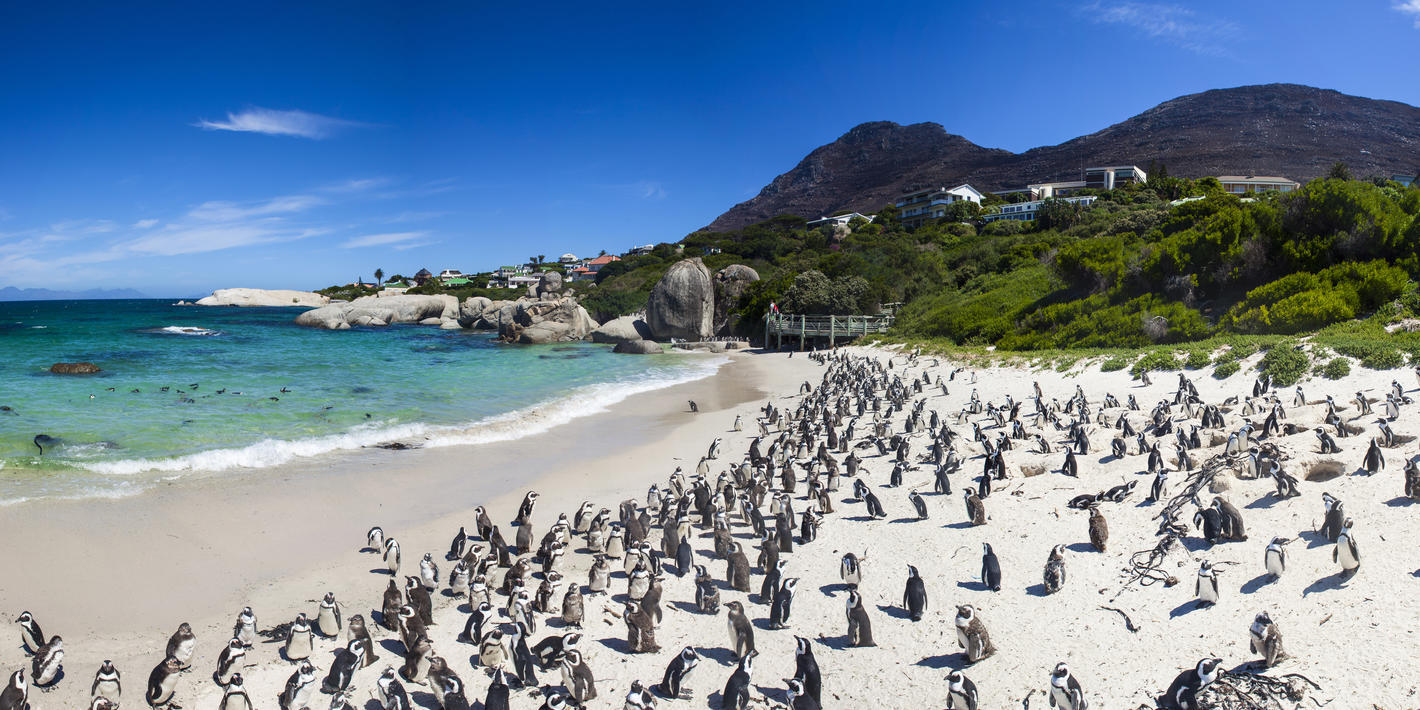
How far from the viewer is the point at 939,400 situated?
788 inches

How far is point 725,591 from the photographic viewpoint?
26.2ft

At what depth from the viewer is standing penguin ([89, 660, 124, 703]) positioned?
5.81 m

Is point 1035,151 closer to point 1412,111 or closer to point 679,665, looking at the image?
point 1412,111

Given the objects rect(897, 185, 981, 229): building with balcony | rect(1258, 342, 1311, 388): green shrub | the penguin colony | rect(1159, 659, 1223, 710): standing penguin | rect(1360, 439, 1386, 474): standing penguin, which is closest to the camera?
rect(1159, 659, 1223, 710): standing penguin

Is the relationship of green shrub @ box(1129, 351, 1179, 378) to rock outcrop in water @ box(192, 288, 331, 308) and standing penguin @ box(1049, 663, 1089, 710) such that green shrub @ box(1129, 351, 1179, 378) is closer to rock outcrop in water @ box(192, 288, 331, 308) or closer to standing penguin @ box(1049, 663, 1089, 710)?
standing penguin @ box(1049, 663, 1089, 710)

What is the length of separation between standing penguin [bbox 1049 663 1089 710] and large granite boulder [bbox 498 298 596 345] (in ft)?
150

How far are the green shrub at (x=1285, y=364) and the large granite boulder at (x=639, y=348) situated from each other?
29.2 metres

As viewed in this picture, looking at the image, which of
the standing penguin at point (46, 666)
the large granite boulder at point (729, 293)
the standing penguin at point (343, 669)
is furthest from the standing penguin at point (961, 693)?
the large granite boulder at point (729, 293)

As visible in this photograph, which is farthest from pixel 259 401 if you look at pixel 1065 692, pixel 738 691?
pixel 1065 692

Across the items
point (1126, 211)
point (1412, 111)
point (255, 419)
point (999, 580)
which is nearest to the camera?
point (999, 580)

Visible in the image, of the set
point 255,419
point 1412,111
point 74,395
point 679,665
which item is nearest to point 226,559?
point 679,665

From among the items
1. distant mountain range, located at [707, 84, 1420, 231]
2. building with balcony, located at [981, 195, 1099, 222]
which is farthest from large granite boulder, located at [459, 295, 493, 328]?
distant mountain range, located at [707, 84, 1420, 231]

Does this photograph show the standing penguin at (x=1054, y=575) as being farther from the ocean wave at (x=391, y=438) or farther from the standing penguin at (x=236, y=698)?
the ocean wave at (x=391, y=438)

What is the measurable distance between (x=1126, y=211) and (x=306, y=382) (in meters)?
50.2
